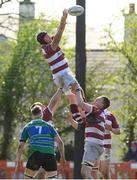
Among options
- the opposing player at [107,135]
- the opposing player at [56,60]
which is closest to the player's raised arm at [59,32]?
the opposing player at [56,60]

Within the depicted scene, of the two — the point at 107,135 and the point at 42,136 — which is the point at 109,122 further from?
the point at 42,136

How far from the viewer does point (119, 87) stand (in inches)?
1561

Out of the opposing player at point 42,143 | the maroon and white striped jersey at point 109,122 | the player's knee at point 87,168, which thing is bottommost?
the player's knee at point 87,168

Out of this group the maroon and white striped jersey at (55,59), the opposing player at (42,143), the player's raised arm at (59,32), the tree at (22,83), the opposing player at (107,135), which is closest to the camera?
the opposing player at (42,143)

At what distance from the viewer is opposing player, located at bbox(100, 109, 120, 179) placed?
60.6 feet

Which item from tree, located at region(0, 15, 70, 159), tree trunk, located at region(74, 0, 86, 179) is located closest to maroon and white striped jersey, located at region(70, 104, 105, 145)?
tree trunk, located at region(74, 0, 86, 179)

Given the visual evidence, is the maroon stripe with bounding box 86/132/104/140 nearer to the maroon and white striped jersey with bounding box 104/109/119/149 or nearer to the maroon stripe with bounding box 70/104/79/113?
the maroon stripe with bounding box 70/104/79/113

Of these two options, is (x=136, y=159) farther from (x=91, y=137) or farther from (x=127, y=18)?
(x=127, y=18)

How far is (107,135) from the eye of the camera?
18859 millimetres

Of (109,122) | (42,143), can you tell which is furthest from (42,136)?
(109,122)

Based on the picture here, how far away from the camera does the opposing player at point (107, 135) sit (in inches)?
728

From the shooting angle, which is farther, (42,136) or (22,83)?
(22,83)

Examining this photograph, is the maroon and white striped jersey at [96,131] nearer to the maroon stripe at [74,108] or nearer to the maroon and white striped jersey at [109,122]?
the maroon stripe at [74,108]

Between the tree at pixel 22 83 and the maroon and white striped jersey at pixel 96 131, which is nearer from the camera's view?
the maroon and white striped jersey at pixel 96 131
